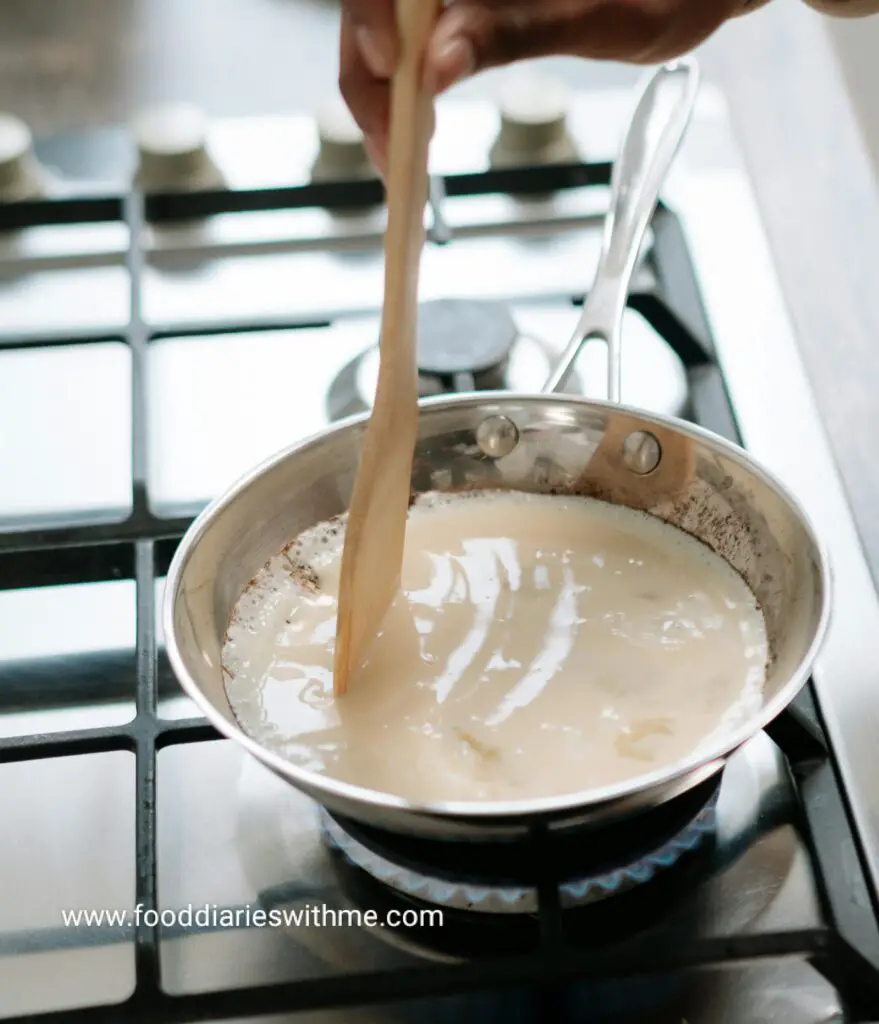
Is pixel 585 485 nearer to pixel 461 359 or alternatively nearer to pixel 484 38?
pixel 461 359

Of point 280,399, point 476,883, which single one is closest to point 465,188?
point 280,399

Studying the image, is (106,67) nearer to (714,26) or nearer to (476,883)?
(714,26)

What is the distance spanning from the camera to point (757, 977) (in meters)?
0.49

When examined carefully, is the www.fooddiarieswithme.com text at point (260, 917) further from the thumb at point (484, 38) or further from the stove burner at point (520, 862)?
the thumb at point (484, 38)

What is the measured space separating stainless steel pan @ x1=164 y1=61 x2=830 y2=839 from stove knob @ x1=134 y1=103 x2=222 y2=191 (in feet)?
0.90

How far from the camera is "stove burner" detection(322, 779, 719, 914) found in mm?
499

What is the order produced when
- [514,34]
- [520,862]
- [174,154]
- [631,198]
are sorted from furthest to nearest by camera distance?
[174,154] < [631,198] < [514,34] < [520,862]

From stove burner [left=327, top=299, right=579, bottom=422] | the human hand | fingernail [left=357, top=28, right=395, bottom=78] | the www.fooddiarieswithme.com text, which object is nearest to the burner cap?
stove burner [left=327, top=299, right=579, bottom=422]

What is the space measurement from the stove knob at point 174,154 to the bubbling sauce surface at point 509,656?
31 centimetres

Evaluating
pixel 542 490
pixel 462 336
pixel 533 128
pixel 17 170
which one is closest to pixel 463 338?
pixel 462 336

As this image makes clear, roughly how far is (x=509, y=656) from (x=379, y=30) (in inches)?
10.7

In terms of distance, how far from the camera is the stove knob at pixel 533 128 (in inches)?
34.0

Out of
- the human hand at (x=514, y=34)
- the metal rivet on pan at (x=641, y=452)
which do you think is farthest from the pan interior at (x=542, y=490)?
the human hand at (x=514, y=34)

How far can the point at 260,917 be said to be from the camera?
0.51 m
